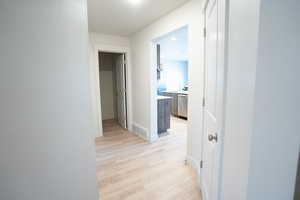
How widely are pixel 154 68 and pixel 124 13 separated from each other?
3.73 ft

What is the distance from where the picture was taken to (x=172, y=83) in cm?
722

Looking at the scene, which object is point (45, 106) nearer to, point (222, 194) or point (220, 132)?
point (220, 132)

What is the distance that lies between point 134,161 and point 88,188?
1.19m

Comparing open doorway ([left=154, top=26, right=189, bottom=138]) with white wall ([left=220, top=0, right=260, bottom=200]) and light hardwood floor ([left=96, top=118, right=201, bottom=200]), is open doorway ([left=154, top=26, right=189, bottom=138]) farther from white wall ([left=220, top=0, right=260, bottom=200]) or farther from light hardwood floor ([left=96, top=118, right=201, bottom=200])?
white wall ([left=220, top=0, right=260, bottom=200])

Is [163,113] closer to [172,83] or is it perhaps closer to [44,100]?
[44,100]

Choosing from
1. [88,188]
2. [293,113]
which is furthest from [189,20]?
[88,188]

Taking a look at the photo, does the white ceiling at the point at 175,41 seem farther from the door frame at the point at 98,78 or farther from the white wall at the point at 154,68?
the door frame at the point at 98,78

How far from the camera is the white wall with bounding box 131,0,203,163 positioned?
6.28 feet

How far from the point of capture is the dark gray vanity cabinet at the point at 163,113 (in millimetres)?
3373

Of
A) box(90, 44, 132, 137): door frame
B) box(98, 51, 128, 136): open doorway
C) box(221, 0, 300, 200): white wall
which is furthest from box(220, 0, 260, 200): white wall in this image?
box(98, 51, 128, 136): open doorway

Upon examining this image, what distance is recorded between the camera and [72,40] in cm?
105

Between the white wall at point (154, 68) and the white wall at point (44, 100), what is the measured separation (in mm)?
1434

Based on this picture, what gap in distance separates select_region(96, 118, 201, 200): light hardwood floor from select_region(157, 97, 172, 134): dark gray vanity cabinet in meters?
0.27

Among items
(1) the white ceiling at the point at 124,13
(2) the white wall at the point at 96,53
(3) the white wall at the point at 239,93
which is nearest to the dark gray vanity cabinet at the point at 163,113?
(2) the white wall at the point at 96,53
